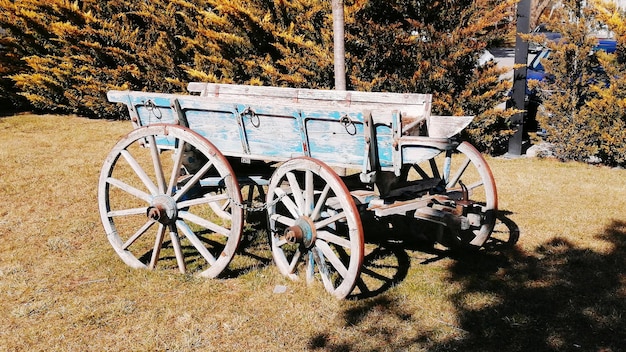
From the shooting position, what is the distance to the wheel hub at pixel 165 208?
4414 millimetres

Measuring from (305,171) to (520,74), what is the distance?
519 cm

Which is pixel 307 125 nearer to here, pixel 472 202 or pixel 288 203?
pixel 288 203

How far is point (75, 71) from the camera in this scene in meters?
11.9

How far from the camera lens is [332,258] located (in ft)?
13.1

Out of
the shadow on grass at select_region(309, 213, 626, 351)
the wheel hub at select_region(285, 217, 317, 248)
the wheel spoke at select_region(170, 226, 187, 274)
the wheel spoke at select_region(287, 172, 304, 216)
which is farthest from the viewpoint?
the wheel spoke at select_region(170, 226, 187, 274)

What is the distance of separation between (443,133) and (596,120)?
400cm

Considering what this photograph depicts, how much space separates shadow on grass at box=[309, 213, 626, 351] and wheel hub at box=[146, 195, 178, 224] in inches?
61.9

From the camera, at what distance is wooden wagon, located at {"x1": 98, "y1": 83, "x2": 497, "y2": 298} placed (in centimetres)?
393

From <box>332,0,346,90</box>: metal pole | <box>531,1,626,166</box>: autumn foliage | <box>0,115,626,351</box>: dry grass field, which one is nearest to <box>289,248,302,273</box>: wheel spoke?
<box>0,115,626,351</box>: dry grass field

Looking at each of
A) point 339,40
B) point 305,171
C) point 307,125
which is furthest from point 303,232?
point 339,40

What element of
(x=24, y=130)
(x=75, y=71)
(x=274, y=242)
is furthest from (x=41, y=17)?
(x=274, y=242)

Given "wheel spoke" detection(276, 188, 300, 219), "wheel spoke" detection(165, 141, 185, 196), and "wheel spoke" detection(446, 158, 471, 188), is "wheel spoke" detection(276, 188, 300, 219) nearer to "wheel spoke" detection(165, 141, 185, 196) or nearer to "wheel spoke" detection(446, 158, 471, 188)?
"wheel spoke" detection(165, 141, 185, 196)

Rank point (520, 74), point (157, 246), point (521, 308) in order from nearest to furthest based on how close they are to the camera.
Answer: point (521, 308), point (157, 246), point (520, 74)

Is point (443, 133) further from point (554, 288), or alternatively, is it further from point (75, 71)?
point (75, 71)
